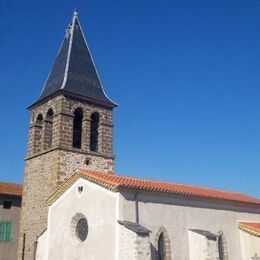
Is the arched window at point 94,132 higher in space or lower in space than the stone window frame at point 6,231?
higher

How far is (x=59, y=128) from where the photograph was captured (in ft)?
67.3

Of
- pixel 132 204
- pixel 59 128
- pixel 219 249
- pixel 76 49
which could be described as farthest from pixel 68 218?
pixel 76 49

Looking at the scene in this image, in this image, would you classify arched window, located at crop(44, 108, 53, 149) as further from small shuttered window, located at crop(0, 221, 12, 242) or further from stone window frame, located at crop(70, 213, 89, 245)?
small shuttered window, located at crop(0, 221, 12, 242)

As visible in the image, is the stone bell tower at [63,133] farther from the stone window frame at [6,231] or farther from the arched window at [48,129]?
the stone window frame at [6,231]

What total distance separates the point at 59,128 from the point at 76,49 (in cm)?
570

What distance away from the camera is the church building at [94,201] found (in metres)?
15.5

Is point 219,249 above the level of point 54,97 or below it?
below

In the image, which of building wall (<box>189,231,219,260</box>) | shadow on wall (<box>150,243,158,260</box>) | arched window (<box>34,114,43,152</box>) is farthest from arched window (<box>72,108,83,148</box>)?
building wall (<box>189,231,219,260</box>)

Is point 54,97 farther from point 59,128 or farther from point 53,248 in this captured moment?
point 53,248

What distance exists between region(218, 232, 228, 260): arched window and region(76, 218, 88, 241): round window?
19.8 feet

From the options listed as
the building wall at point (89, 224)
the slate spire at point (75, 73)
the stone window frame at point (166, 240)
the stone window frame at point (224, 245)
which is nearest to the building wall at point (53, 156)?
the slate spire at point (75, 73)

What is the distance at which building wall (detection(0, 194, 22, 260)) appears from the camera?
78.7 feet

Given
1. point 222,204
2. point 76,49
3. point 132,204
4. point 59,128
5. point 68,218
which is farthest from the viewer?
point 76,49

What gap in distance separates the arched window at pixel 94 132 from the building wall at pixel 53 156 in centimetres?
29
